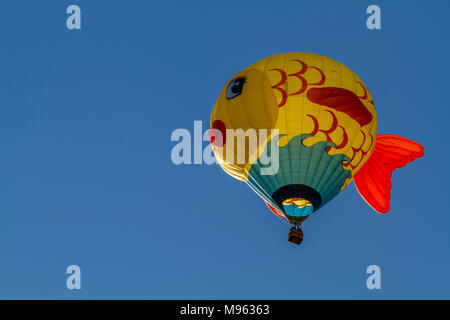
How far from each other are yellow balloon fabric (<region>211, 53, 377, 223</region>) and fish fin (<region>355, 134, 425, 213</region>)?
80 cm

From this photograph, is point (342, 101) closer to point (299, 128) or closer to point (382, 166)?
point (299, 128)

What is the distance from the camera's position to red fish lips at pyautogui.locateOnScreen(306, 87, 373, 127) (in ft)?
70.9

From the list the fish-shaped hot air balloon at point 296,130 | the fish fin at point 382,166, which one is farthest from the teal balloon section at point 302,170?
the fish fin at point 382,166

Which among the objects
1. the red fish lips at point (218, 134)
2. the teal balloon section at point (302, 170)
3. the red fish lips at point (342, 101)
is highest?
the red fish lips at point (342, 101)

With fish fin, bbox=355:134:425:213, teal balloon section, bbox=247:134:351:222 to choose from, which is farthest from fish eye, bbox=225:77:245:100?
fish fin, bbox=355:134:425:213

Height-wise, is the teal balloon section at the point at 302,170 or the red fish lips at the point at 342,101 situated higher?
the red fish lips at the point at 342,101

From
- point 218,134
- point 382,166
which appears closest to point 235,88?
point 218,134

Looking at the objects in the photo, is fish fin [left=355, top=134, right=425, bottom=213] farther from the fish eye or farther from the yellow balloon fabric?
the fish eye

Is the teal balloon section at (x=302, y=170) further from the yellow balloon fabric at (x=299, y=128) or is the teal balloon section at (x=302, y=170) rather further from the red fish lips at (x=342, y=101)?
the red fish lips at (x=342, y=101)

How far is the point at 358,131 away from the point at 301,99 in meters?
1.63

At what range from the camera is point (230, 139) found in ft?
72.1

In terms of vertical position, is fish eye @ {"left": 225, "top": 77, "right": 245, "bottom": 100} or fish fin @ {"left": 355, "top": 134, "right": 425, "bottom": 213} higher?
fish eye @ {"left": 225, "top": 77, "right": 245, "bottom": 100}

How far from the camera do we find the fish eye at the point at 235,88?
877 inches

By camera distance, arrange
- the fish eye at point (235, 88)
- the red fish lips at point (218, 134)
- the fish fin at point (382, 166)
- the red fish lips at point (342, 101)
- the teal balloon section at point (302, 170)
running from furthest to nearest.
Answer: the fish fin at point (382, 166) < the fish eye at point (235, 88) < the red fish lips at point (218, 134) < the red fish lips at point (342, 101) < the teal balloon section at point (302, 170)
